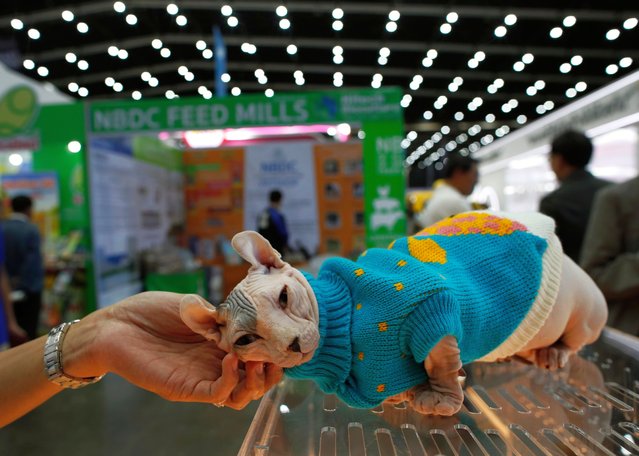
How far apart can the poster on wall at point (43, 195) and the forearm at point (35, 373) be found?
4482 mm

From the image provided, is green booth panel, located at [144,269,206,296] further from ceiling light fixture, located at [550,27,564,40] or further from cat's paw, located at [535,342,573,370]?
ceiling light fixture, located at [550,27,564,40]

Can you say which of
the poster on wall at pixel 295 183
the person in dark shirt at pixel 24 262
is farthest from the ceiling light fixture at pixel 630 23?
the person in dark shirt at pixel 24 262

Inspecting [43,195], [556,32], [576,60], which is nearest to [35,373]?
[43,195]

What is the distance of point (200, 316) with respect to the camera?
84 cm

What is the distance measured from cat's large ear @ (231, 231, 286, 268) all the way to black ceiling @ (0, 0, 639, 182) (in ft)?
13.8

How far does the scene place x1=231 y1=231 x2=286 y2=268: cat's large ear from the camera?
0.89 m

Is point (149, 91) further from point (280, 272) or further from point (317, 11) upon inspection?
point (280, 272)

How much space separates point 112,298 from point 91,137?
1339 millimetres

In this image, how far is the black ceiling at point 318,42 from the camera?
4.92m

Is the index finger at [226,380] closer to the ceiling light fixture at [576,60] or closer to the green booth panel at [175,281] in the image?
the green booth panel at [175,281]

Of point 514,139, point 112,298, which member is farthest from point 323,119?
point 514,139

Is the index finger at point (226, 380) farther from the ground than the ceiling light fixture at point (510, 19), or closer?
closer

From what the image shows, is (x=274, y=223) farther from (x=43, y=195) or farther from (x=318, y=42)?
(x=318, y=42)

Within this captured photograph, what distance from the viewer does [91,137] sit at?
3.65 m
